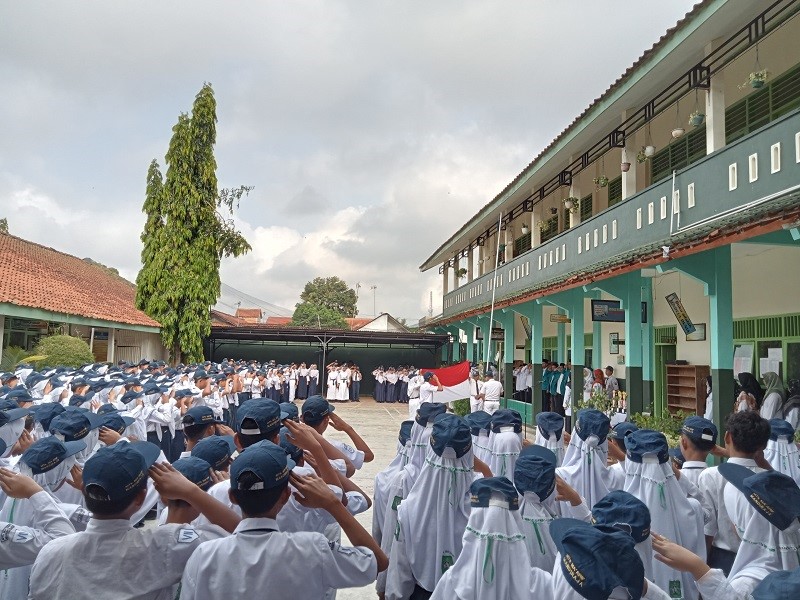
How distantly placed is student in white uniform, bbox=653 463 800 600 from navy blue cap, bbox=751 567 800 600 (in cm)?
60

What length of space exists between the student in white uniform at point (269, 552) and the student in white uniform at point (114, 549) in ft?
0.49

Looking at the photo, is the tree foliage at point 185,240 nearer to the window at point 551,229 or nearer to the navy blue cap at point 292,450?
the window at point 551,229

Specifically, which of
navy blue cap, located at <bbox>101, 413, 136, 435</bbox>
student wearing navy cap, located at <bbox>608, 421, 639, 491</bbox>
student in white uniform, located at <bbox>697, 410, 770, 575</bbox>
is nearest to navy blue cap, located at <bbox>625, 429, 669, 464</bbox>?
student in white uniform, located at <bbox>697, 410, 770, 575</bbox>

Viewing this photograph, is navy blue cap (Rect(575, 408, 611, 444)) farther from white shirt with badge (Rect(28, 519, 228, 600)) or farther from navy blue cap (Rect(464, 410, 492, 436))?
white shirt with badge (Rect(28, 519, 228, 600))

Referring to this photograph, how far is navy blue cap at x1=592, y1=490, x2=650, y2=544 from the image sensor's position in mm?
2633

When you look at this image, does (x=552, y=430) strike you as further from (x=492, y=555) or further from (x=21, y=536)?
(x=21, y=536)

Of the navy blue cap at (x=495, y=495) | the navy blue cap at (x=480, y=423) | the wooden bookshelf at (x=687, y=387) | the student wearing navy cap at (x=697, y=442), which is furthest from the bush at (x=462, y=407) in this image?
the navy blue cap at (x=495, y=495)

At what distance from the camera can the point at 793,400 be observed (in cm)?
812

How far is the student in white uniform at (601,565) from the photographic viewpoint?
207 centimetres

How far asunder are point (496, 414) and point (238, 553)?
356cm

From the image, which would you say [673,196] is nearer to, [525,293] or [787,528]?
[525,293]

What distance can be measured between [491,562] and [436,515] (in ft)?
3.74

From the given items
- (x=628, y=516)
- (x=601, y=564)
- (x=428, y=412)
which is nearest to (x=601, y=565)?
(x=601, y=564)

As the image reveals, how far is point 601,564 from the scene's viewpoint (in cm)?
209
